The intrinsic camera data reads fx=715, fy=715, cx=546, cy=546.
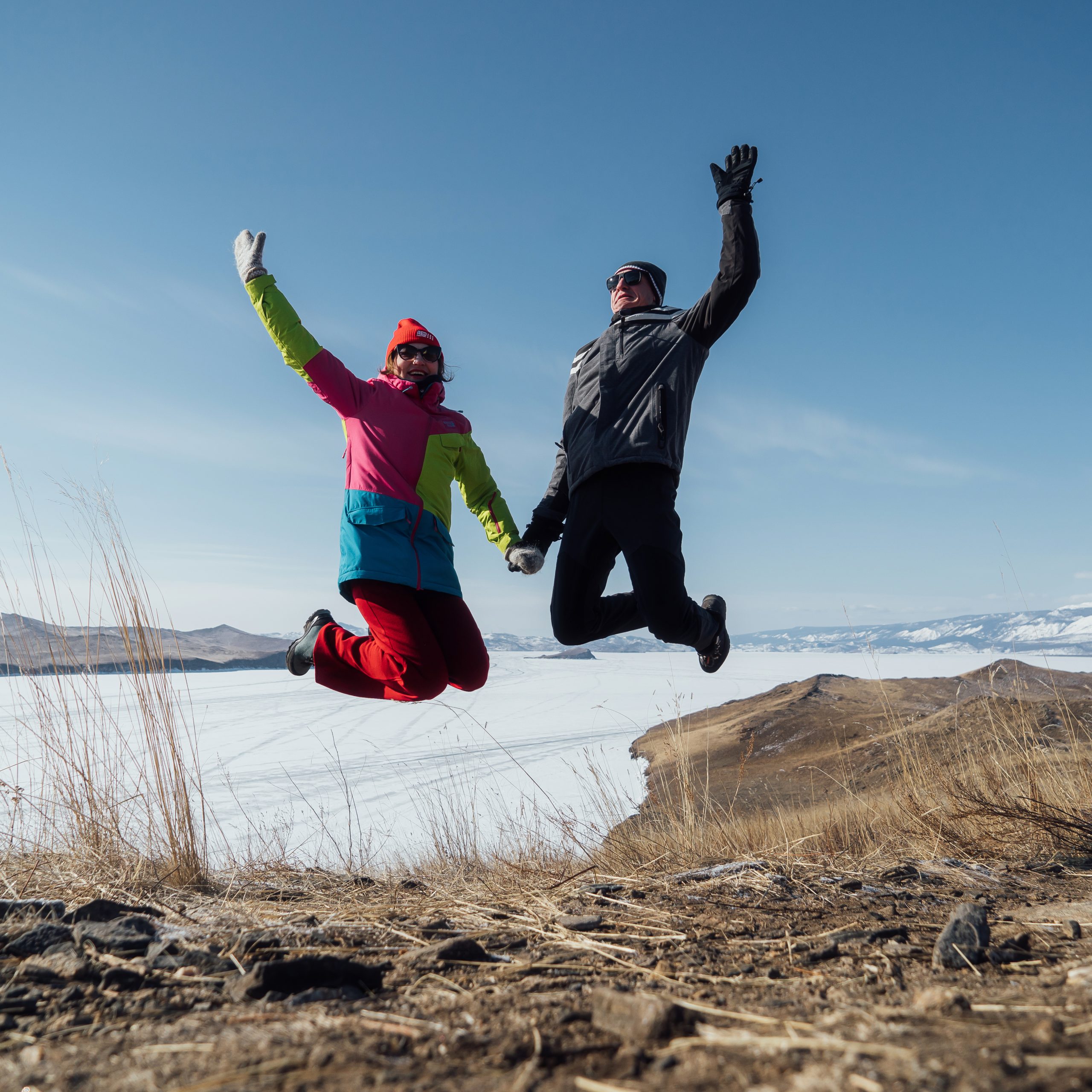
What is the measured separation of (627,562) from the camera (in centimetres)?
292

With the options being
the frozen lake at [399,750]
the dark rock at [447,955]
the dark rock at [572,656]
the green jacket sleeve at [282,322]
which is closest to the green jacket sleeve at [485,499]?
the green jacket sleeve at [282,322]

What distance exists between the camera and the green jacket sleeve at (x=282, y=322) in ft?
9.71

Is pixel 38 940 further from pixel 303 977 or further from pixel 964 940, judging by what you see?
pixel 964 940

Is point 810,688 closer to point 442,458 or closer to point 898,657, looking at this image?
point 442,458

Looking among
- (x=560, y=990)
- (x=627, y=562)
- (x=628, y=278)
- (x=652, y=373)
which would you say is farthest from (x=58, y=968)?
(x=628, y=278)

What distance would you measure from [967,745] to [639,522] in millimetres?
2712

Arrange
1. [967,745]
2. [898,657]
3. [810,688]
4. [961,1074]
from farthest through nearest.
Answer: [898,657]
[810,688]
[967,745]
[961,1074]

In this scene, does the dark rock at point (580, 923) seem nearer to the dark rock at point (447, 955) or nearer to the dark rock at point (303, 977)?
the dark rock at point (447, 955)

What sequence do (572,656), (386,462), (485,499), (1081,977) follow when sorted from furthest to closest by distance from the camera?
(572,656) → (485,499) → (386,462) → (1081,977)

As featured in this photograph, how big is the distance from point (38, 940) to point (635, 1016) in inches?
53.5

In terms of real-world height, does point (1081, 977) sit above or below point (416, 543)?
below

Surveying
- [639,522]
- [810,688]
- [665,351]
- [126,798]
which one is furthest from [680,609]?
[810,688]

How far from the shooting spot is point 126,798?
2805 mm

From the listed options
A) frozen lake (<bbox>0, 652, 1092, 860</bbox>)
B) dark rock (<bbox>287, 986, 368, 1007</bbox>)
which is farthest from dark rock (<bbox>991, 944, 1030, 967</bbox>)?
frozen lake (<bbox>0, 652, 1092, 860</bbox>)
